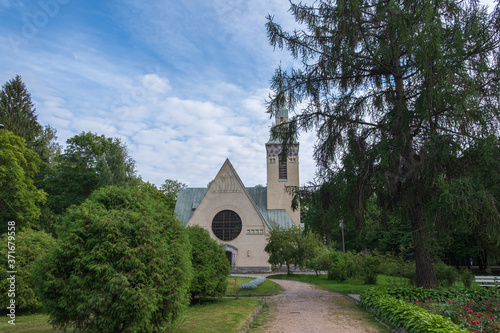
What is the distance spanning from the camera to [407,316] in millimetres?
7676

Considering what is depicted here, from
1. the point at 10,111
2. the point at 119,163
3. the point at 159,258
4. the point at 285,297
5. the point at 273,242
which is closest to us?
the point at 159,258

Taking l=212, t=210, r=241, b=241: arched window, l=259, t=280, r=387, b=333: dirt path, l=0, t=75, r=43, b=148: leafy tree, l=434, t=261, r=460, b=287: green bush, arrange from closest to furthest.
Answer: l=259, t=280, r=387, b=333: dirt path → l=434, t=261, r=460, b=287: green bush → l=0, t=75, r=43, b=148: leafy tree → l=212, t=210, r=241, b=241: arched window

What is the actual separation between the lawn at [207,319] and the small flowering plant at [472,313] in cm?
498

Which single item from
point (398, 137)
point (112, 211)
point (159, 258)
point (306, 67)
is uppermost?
point (306, 67)

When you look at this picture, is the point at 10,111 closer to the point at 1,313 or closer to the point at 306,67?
the point at 1,313

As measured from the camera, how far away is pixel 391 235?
41.0m

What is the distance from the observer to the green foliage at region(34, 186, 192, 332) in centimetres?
632

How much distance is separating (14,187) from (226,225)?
1824 cm

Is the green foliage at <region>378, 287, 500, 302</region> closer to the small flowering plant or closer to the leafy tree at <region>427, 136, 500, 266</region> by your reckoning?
the small flowering plant

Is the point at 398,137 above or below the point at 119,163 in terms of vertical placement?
below

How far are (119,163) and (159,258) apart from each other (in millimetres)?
28865

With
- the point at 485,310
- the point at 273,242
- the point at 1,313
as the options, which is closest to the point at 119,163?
the point at 273,242

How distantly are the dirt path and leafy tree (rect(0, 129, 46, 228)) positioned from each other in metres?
16.4

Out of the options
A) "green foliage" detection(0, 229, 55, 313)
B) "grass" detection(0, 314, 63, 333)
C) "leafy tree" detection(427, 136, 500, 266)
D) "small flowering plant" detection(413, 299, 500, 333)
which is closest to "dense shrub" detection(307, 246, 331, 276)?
"leafy tree" detection(427, 136, 500, 266)
